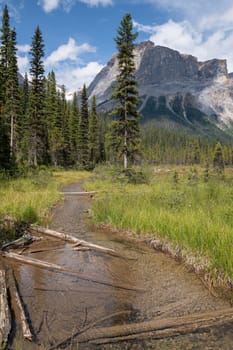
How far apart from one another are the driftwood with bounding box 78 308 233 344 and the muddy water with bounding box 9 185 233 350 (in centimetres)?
12

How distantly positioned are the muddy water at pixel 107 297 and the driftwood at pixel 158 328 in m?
0.12

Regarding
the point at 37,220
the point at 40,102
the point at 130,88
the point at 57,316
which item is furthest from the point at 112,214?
the point at 40,102

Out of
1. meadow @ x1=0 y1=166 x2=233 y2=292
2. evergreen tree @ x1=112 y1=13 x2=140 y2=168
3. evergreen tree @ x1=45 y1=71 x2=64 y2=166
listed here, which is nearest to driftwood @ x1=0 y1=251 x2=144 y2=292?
meadow @ x1=0 y1=166 x2=233 y2=292

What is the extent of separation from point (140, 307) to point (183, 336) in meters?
1.00

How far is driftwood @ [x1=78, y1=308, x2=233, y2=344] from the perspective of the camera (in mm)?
3926

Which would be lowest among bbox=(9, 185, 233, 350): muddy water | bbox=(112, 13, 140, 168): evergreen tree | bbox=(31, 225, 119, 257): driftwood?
bbox=(9, 185, 233, 350): muddy water

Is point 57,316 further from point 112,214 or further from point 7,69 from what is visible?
point 7,69

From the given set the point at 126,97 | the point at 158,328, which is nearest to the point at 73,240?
the point at 158,328

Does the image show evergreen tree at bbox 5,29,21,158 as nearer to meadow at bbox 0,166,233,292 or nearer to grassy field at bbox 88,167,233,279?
meadow at bbox 0,166,233,292

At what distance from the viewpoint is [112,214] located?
10375 millimetres

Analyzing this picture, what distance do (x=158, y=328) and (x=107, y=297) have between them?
1.25m

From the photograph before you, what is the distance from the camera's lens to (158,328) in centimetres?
415

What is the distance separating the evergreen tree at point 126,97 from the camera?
2689 centimetres

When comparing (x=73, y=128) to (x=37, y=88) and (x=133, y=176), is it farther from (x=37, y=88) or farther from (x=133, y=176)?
(x=133, y=176)
